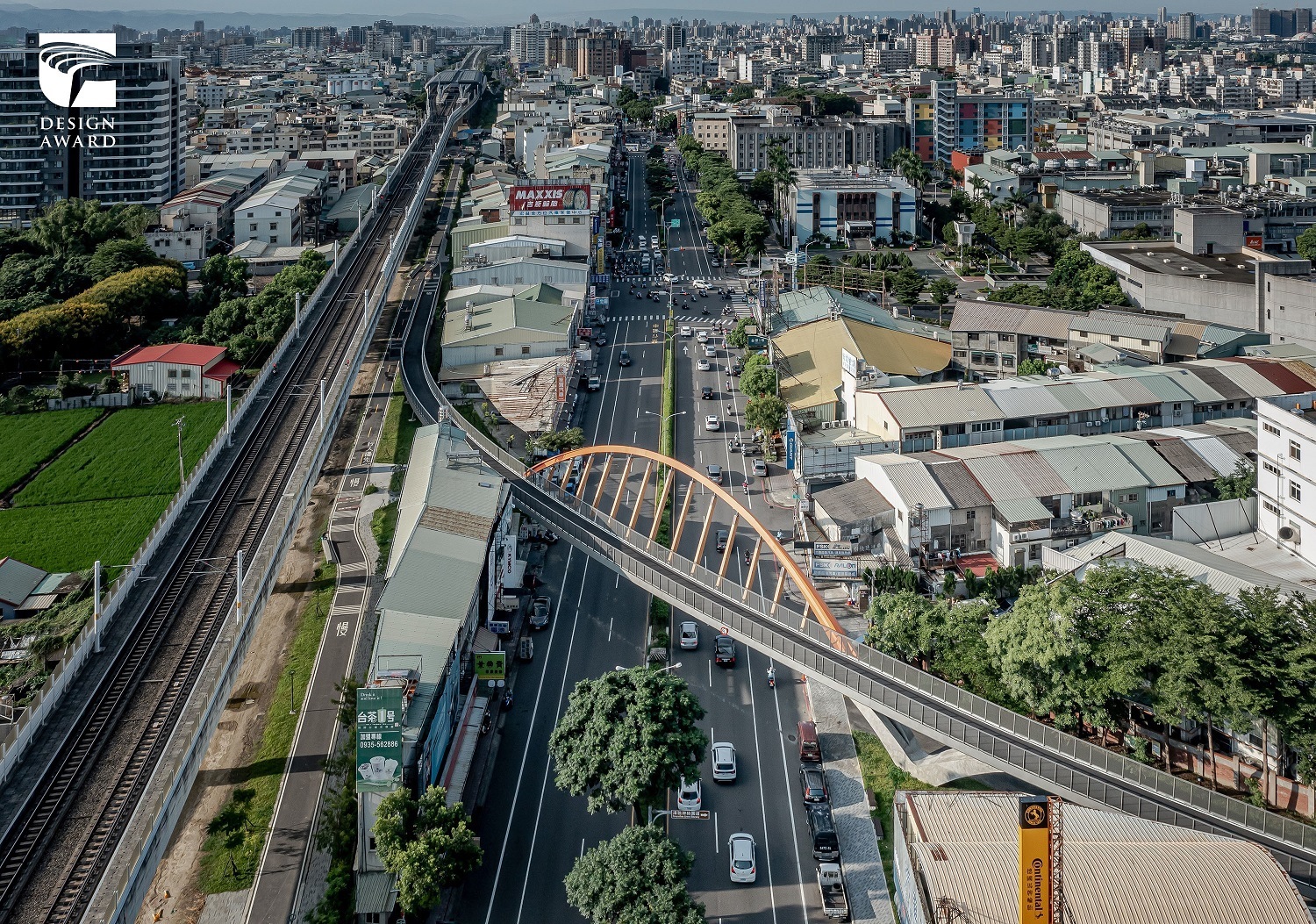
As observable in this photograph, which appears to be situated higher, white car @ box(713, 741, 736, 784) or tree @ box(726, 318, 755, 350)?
tree @ box(726, 318, 755, 350)

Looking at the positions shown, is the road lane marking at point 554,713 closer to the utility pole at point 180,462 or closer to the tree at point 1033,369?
the utility pole at point 180,462

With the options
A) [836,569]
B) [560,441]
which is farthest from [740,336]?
[836,569]

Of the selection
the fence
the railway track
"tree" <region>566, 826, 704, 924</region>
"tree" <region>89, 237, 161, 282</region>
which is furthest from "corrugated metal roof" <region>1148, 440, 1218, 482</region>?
"tree" <region>89, 237, 161, 282</region>

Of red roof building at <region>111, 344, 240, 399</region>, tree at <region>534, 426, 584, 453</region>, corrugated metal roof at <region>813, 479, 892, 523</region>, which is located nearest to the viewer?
corrugated metal roof at <region>813, 479, 892, 523</region>

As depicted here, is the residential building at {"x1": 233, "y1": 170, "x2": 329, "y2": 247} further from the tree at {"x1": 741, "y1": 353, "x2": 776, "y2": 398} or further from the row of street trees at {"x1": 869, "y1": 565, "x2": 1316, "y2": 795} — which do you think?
the row of street trees at {"x1": 869, "y1": 565, "x2": 1316, "y2": 795}

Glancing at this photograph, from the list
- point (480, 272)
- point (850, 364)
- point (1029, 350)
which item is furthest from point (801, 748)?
point (480, 272)

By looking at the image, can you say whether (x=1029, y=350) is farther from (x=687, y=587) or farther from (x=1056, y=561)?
(x=687, y=587)

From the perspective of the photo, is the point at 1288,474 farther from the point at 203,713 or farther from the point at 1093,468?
the point at 203,713
